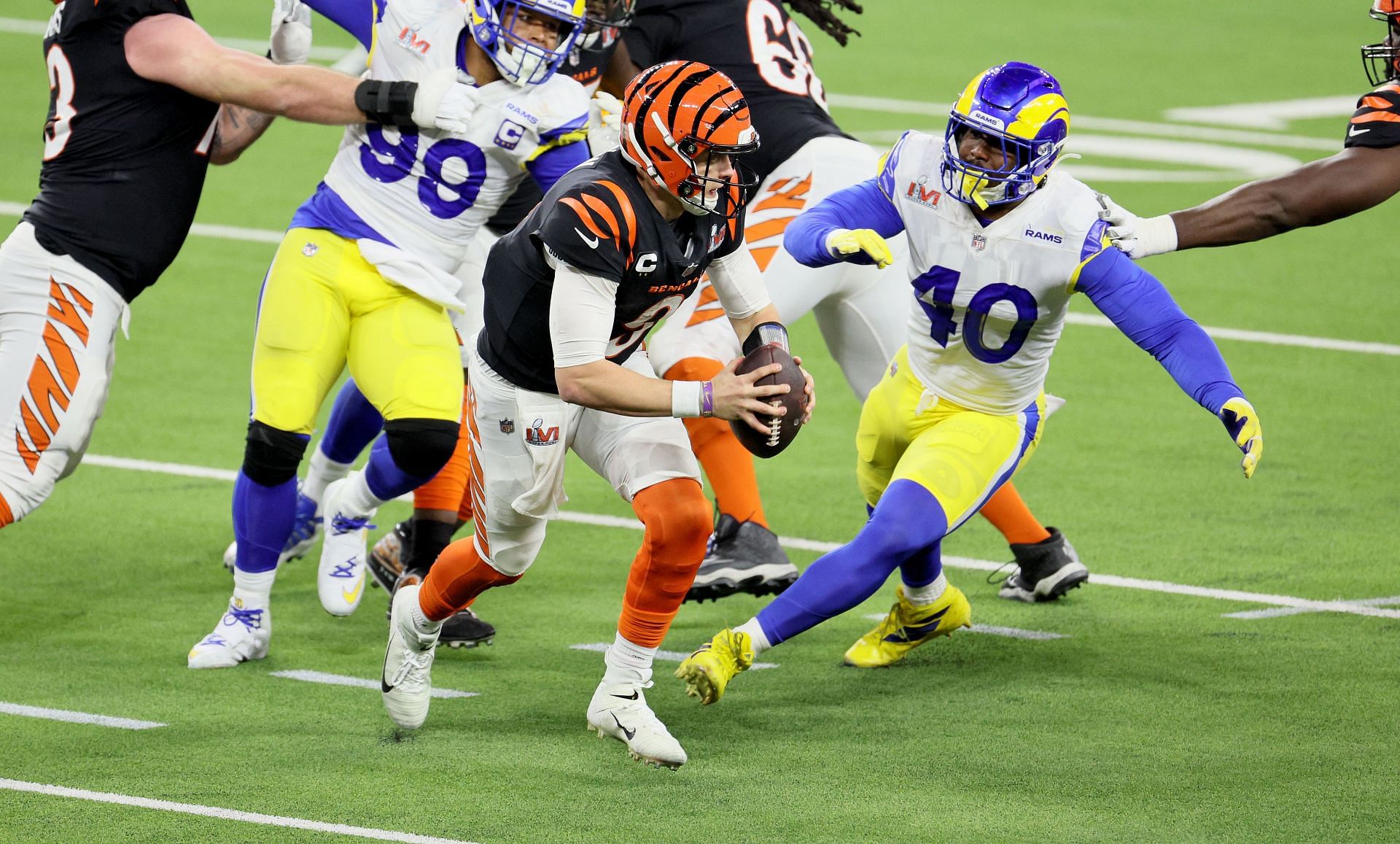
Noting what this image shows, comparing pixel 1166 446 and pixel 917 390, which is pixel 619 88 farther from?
pixel 1166 446

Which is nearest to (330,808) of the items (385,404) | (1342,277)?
(385,404)

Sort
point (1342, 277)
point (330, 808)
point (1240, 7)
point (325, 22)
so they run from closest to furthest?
point (330, 808) → point (1342, 277) → point (325, 22) → point (1240, 7)

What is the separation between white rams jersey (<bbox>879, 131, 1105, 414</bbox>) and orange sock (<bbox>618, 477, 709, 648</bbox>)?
41.4 inches

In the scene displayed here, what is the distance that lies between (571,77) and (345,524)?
5.44 feet

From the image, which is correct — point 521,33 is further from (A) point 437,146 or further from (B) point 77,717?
(B) point 77,717


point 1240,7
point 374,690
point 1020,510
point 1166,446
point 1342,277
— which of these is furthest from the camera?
point 1240,7

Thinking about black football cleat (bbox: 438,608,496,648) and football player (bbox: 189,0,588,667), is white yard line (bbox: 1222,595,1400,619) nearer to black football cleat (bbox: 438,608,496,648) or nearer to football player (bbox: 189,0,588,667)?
black football cleat (bbox: 438,608,496,648)

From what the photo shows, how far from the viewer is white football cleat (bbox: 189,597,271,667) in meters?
5.52

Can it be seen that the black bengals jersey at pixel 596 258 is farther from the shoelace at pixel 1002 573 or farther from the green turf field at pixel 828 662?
the shoelace at pixel 1002 573

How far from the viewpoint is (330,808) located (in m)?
4.41

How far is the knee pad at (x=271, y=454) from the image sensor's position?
17.9 feet

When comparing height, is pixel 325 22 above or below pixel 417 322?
below

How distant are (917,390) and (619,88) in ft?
6.12

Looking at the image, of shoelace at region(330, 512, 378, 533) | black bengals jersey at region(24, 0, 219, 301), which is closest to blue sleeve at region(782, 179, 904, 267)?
shoelace at region(330, 512, 378, 533)
